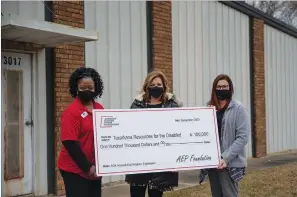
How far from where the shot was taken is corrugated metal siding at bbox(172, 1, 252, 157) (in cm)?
1131

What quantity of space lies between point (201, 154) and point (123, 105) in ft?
16.6

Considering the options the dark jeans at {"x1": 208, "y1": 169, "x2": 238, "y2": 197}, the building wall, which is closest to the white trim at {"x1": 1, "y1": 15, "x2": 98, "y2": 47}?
the building wall

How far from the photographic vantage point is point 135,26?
9.95 m

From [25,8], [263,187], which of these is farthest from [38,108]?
[263,187]

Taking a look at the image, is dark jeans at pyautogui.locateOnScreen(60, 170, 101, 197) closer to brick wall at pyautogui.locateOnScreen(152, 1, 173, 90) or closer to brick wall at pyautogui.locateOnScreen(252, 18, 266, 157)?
brick wall at pyautogui.locateOnScreen(152, 1, 173, 90)

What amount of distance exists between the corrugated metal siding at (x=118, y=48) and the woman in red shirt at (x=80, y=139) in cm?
450

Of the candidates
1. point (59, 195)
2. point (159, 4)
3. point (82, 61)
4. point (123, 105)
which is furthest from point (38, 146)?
point (159, 4)

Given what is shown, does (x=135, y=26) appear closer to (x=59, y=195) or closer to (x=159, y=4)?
(x=159, y=4)

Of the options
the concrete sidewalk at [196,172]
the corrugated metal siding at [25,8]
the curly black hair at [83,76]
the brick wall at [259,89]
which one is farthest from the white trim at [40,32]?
the brick wall at [259,89]

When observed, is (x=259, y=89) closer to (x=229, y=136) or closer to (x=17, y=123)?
(x=17, y=123)

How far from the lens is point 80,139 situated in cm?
414

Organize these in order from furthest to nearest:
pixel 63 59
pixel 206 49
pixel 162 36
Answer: pixel 206 49, pixel 162 36, pixel 63 59

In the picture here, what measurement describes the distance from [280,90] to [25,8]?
414 inches

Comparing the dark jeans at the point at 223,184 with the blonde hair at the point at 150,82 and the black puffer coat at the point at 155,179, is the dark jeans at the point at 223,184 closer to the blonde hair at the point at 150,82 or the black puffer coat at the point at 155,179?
the black puffer coat at the point at 155,179
